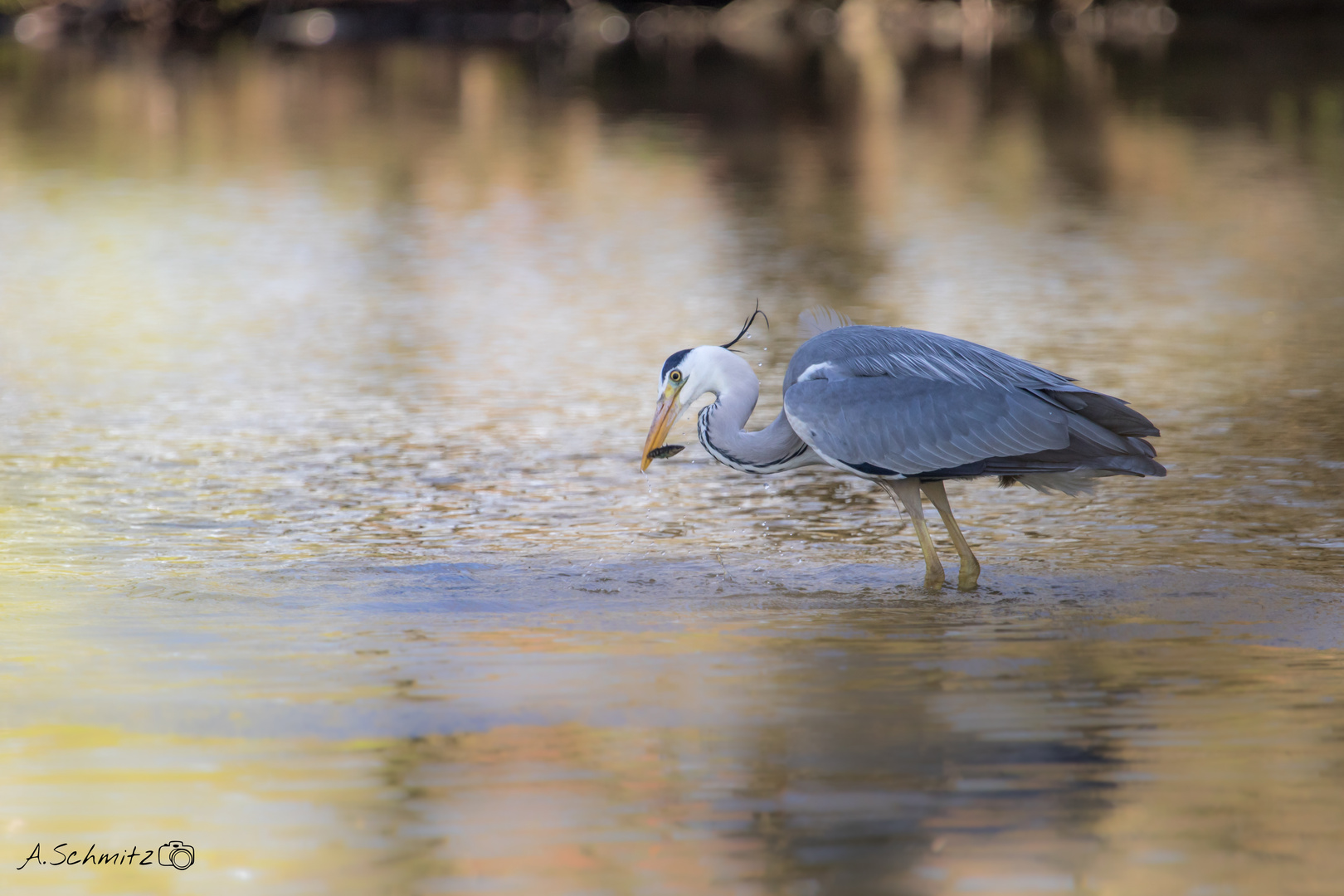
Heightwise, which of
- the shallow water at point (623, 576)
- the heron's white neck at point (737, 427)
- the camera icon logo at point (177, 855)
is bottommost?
the shallow water at point (623, 576)

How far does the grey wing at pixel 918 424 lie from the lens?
6.96 meters

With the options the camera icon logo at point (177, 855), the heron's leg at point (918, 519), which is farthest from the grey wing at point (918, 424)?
the camera icon logo at point (177, 855)

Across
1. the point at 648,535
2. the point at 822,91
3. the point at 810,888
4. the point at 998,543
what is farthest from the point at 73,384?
the point at 822,91

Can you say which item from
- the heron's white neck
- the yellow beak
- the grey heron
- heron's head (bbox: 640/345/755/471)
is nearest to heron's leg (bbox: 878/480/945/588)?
the grey heron

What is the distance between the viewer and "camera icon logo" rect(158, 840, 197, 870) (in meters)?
4.67

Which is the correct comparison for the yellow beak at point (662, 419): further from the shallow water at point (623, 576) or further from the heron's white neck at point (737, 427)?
the shallow water at point (623, 576)

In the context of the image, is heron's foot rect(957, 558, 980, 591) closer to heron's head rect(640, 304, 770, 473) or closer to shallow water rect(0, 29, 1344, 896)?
shallow water rect(0, 29, 1344, 896)

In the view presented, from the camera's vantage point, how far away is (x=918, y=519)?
7121 mm

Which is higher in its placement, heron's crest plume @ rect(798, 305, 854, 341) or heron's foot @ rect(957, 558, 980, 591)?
heron's crest plume @ rect(798, 305, 854, 341)

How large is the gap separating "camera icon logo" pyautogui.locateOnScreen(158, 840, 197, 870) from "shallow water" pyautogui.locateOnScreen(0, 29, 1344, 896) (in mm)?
38

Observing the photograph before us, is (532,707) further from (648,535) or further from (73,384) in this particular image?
(73,384)

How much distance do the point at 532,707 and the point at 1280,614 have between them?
2.80m

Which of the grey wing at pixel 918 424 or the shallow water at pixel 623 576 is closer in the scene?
the shallow water at pixel 623 576

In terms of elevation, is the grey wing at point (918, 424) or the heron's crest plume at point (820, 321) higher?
the heron's crest plume at point (820, 321)
